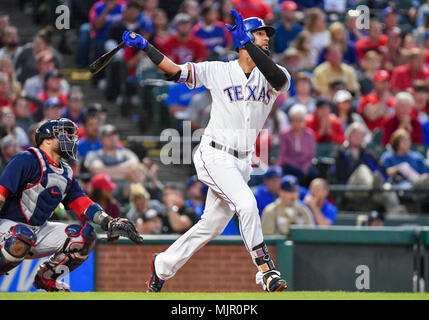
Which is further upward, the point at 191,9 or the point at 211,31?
the point at 191,9

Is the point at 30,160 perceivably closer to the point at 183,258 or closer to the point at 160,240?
the point at 183,258

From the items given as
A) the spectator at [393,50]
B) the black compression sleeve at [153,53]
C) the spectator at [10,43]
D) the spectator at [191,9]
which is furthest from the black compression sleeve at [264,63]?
the spectator at [393,50]

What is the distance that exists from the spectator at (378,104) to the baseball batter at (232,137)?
5904mm

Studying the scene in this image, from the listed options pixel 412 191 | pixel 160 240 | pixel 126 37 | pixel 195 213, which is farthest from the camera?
pixel 412 191

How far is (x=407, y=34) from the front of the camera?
50.1 ft

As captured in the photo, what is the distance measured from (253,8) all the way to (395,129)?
2997 mm

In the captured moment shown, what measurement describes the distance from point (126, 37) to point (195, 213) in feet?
12.3

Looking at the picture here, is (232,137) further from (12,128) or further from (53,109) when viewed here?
(53,109)

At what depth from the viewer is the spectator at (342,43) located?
13.9 m

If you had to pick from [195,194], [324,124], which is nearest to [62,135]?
[195,194]

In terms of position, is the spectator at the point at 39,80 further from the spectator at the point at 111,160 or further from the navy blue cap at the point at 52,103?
the spectator at the point at 111,160

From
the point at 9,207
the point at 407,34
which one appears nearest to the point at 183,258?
the point at 9,207

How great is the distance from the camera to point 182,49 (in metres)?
12.5

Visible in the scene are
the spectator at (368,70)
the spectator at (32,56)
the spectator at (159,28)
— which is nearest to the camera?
the spectator at (32,56)
